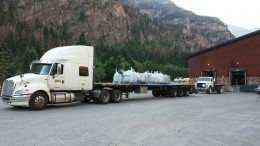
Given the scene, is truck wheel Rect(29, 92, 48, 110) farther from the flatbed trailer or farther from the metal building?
the metal building

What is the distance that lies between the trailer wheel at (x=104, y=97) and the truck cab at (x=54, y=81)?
2.82 feet

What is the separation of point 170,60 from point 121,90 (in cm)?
15385

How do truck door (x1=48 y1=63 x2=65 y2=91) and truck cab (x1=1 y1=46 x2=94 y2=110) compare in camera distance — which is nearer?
truck cab (x1=1 y1=46 x2=94 y2=110)

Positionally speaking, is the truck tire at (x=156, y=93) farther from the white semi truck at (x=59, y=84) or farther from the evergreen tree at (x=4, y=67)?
the evergreen tree at (x=4, y=67)

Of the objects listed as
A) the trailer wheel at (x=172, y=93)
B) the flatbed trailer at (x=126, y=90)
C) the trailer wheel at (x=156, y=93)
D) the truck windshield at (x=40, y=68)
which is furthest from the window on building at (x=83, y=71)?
the trailer wheel at (x=172, y=93)

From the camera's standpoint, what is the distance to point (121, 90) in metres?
23.3

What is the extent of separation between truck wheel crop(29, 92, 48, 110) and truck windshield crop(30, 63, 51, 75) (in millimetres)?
1342

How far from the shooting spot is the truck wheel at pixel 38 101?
54.0 ft

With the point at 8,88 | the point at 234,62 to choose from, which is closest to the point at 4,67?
the point at 234,62

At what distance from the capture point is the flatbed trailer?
20.8m

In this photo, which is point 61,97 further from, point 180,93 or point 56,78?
point 180,93

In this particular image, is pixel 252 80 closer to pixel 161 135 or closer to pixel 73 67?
pixel 73 67

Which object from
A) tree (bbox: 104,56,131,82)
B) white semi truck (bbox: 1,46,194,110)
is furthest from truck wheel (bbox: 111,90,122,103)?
tree (bbox: 104,56,131,82)

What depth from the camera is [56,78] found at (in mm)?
18000
